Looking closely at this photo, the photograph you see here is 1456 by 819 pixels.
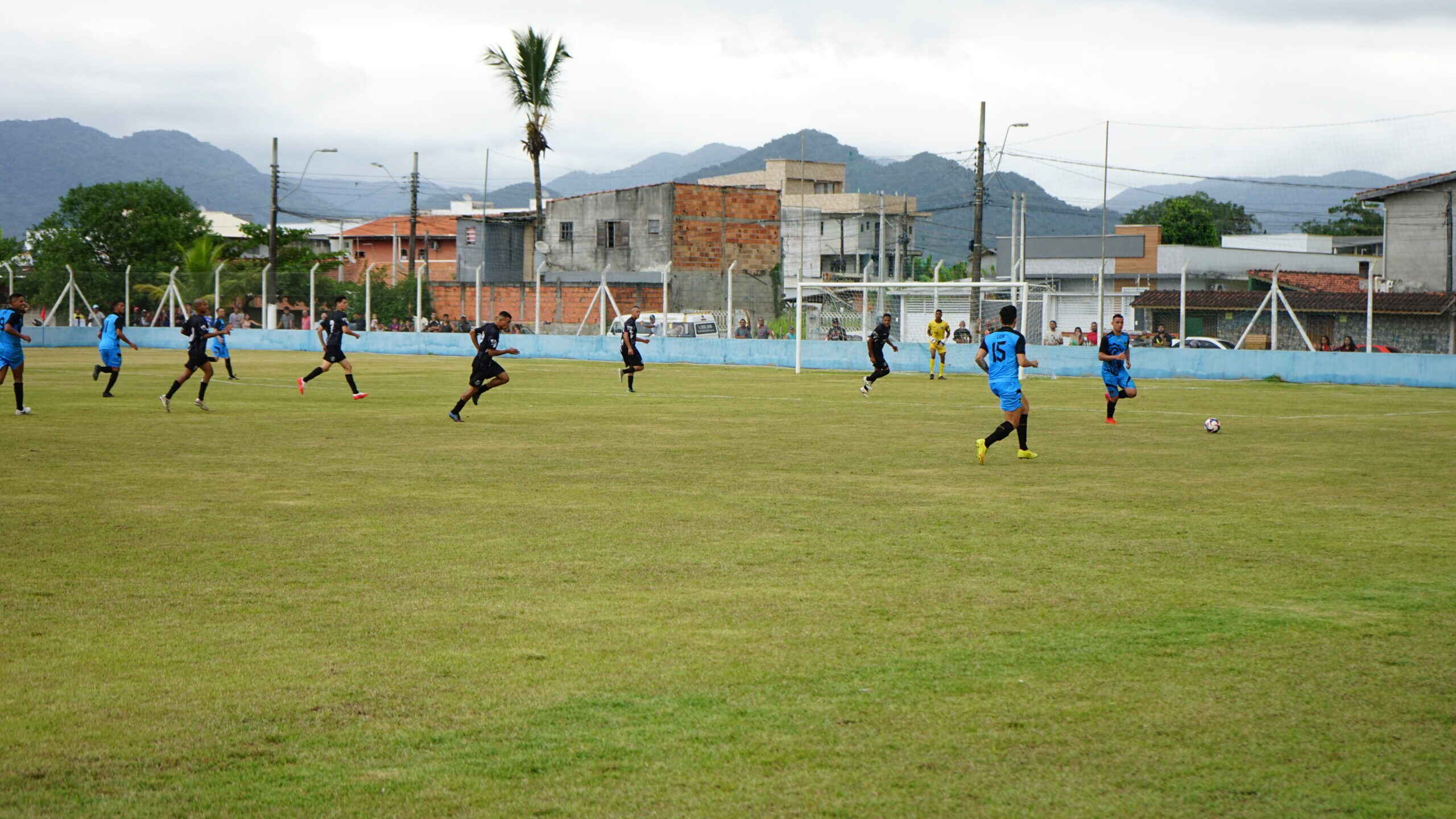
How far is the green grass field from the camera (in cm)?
462

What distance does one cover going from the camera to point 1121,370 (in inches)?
800

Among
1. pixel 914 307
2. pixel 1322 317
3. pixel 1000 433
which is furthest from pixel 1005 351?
pixel 914 307

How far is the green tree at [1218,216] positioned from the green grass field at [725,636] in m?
99.7

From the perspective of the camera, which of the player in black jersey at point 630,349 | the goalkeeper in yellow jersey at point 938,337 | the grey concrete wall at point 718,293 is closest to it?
the player in black jersey at point 630,349

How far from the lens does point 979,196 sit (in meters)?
44.5

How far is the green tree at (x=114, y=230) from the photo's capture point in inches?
3068

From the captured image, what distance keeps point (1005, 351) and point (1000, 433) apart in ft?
3.31

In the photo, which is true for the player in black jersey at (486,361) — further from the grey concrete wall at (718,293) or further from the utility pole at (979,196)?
the grey concrete wall at (718,293)

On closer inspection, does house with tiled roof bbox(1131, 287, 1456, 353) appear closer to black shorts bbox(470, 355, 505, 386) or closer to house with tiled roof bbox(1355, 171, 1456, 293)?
house with tiled roof bbox(1355, 171, 1456, 293)

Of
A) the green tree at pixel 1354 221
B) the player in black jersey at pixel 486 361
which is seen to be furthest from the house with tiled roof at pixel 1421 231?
the player in black jersey at pixel 486 361

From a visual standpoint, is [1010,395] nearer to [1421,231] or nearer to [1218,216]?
[1421,231]

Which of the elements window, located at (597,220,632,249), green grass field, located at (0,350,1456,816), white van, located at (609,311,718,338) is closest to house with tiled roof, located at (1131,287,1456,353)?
white van, located at (609,311,718,338)

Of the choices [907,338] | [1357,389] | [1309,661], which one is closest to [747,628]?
[1309,661]

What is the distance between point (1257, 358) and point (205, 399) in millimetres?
23444
